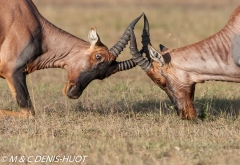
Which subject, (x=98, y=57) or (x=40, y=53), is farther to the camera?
(x=40, y=53)

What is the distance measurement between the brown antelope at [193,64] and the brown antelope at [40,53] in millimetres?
693

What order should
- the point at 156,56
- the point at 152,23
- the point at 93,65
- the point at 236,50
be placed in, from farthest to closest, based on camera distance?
the point at 152,23, the point at 93,65, the point at 156,56, the point at 236,50

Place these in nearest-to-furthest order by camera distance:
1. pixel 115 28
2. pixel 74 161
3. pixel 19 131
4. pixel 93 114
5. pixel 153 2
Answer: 1. pixel 74 161
2. pixel 19 131
3. pixel 93 114
4. pixel 115 28
5. pixel 153 2

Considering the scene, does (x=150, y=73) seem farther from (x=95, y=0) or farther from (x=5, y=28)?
(x=95, y=0)

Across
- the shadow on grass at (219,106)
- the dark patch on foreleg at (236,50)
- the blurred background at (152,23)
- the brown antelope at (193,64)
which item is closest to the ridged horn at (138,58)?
the brown antelope at (193,64)

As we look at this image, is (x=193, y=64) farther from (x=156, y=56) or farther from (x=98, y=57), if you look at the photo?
(x=98, y=57)

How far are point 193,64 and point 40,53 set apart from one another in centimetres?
276

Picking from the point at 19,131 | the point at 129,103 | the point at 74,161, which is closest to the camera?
the point at 74,161

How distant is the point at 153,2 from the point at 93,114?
25135mm

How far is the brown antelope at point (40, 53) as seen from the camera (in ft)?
35.0

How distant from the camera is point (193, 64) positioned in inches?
415

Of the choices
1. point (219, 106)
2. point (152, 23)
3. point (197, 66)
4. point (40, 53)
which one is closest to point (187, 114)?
point (197, 66)

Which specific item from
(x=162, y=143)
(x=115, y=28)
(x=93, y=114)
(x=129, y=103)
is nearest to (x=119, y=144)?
(x=162, y=143)

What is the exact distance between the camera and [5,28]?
10617 millimetres
